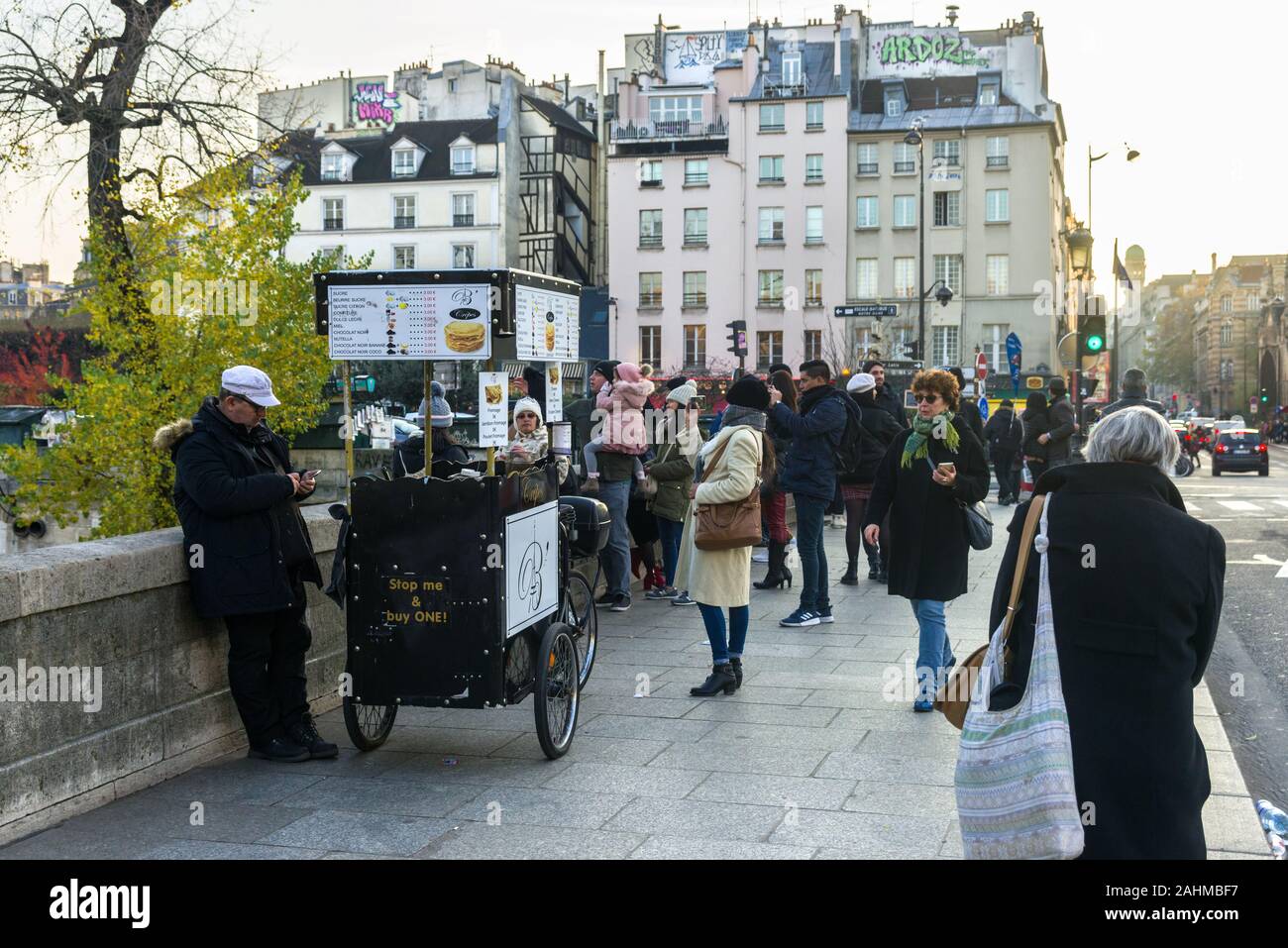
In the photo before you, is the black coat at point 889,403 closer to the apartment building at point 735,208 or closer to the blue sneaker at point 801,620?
the blue sneaker at point 801,620

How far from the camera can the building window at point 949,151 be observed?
2574 inches

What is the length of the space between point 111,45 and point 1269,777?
15441mm

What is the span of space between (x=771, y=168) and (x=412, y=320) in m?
61.7

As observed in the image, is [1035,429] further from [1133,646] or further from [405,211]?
[405,211]

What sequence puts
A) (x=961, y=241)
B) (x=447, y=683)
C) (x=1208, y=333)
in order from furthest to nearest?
(x=1208, y=333)
(x=961, y=241)
(x=447, y=683)

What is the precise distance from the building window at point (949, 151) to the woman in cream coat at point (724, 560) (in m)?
60.2

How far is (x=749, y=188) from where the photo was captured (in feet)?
219

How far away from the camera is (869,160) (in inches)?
2601

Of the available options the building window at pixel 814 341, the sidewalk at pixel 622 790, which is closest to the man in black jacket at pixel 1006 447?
the sidewalk at pixel 622 790
